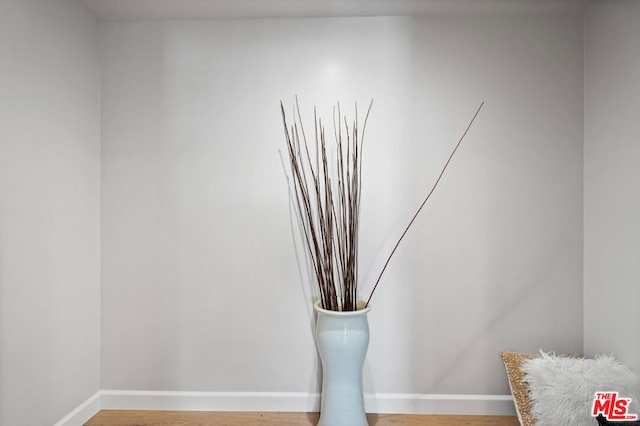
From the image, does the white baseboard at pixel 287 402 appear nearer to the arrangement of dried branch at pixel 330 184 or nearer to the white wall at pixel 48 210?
the white wall at pixel 48 210

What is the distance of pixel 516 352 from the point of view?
7.40 feet

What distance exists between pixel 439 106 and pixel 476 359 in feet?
4.53

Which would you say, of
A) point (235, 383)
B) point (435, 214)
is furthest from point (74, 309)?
point (435, 214)

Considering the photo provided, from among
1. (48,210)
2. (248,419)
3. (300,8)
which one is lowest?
(248,419)

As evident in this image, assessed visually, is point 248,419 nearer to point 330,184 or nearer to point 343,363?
point 343,363

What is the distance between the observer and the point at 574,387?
1788 mm

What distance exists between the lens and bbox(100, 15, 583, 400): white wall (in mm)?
2254

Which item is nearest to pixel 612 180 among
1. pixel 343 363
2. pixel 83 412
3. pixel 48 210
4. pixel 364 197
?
pixel 364 197

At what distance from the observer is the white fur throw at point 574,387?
68.4 inches

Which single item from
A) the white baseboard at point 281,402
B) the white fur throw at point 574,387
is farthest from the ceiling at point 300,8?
the white baseboard at point 281,402

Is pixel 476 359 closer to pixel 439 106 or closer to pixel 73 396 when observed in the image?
pixel 439 106

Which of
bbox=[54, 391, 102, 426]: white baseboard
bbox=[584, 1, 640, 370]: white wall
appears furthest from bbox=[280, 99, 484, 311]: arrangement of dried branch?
bbox=[54, 391, 102, 426]: white baseboard

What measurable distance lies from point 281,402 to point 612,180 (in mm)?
2025

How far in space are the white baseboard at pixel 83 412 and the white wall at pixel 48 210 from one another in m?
0.03
